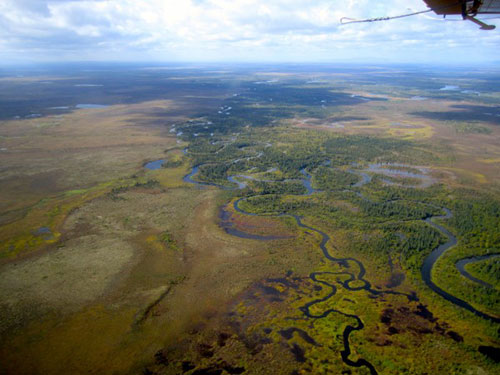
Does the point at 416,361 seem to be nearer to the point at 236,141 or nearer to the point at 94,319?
the point at 94,319

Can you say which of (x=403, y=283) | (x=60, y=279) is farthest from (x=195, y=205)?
(x=403, y=283)

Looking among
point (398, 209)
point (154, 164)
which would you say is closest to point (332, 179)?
point (398, 209)

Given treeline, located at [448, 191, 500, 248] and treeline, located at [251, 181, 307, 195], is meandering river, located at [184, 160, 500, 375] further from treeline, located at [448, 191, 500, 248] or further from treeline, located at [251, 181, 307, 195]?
treeline, located at [251, 181, 307, 195]

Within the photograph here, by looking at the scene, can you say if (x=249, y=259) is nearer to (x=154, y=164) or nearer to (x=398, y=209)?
(x=398, y=209)

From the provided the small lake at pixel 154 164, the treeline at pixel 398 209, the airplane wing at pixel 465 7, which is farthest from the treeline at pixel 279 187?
the airplane wing at pixel 465 7

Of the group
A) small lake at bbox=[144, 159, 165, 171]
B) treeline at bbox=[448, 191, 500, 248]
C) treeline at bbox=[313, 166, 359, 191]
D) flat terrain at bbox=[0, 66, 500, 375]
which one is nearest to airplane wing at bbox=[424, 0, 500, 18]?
flat terrain at bbox=[0, 66, 500, 375]

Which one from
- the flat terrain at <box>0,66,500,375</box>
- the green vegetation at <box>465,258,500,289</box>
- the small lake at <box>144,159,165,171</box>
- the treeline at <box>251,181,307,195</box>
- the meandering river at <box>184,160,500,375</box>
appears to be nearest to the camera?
the flat terrain at <box>0,66,500,375</box>

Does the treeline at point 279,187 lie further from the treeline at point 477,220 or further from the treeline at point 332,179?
the treeline at point 477,220

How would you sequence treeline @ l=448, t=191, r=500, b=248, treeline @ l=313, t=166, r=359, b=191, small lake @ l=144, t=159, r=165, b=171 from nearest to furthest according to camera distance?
1. treeline @ l=448, t=191, r=500, b=248
2. treeline @ l=313, t=166, r=359, b=191
3. small lake @ l=144, t=159, r=165, b=171
